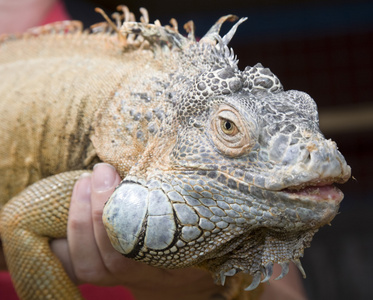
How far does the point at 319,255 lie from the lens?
5.61 m

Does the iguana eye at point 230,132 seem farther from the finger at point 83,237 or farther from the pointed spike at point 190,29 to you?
the finger at point 83,237

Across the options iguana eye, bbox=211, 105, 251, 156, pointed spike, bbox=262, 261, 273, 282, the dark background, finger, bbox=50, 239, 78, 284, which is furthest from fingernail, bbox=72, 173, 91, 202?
the dark background

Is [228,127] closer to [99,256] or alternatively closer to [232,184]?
[232,184]

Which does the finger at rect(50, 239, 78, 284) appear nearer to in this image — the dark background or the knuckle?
the knuckle

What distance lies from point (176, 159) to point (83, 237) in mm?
664

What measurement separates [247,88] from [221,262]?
55 centimetres

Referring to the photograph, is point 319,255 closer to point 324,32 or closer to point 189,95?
point 324,32

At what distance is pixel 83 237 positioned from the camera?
1.90 metres

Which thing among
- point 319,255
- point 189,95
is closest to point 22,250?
point 189,95

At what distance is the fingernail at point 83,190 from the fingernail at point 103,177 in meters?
0.07

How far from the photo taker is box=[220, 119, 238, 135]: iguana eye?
4.50ft

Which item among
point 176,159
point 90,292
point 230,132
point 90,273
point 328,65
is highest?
point 328,65

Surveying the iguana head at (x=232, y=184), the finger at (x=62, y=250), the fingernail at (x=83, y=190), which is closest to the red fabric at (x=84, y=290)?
the finger at (x=62, y=250)

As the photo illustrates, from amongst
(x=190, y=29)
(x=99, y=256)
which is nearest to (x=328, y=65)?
(x=190, y=29)
